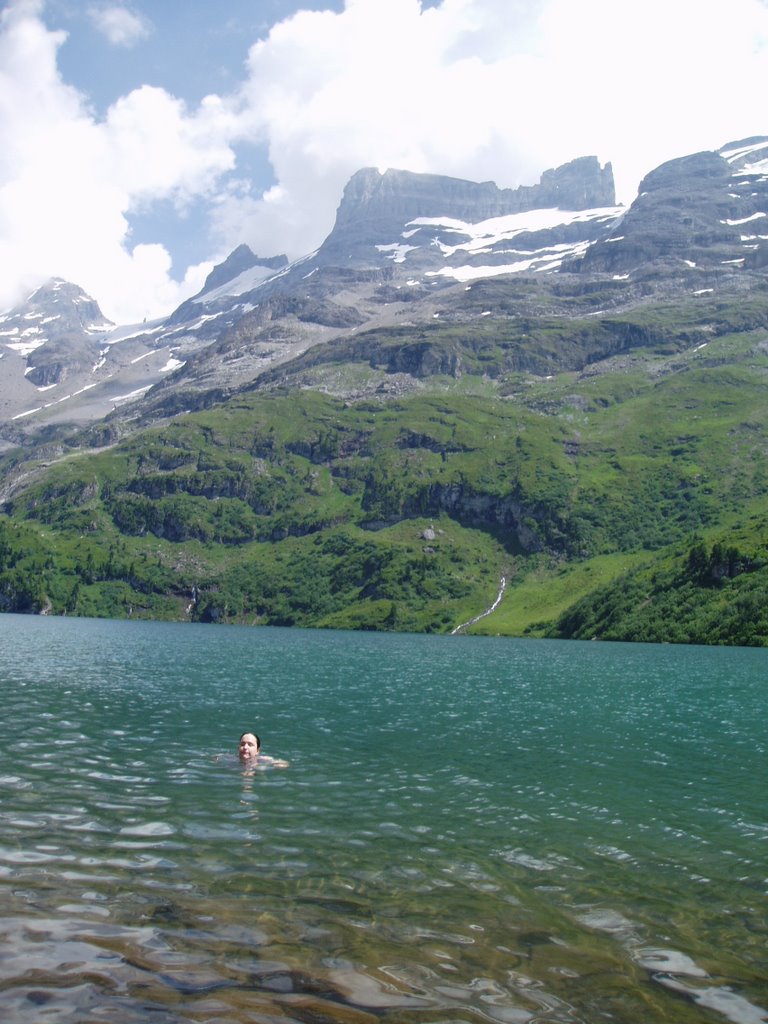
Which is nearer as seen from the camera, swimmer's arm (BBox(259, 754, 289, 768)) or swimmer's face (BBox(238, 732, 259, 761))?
swimmer's face (BBox(238, 732, 259, 761))

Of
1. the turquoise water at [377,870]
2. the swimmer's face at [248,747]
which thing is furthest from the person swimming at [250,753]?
the turquoise water at [377,870]

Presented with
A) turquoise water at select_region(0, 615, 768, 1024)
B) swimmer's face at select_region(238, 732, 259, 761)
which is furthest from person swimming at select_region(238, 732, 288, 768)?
turquoise water at select_region(0, 615, 768, 1024)


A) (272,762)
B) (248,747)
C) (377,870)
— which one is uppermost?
(248,747)

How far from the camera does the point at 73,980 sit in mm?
14320

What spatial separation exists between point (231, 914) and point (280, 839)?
7307mm

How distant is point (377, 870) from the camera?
22953 millimetres

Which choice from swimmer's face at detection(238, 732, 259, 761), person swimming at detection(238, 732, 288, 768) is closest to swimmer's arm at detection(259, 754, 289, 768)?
person swimming at detection(238, 732, 288, 768)

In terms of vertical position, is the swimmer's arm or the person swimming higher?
the person swimming

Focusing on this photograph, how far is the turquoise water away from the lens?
14820mm

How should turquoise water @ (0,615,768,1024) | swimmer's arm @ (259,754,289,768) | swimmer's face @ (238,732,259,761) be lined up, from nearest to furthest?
turquoise water @ (0,615,768,1024) < swimmer's face @ (238,732,259,761) < swimmer's arm @ (259,754,289,768)

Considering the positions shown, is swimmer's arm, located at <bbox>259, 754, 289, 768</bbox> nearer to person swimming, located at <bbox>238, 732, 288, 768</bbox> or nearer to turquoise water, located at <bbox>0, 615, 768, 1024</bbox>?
person swimming, located at <bbox>238, 732, 288, 768</bbox>

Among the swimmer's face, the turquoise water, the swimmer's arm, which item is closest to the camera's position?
the turquoise water

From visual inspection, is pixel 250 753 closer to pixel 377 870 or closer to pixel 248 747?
pixel 248 747

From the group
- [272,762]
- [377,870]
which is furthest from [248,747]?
[377,870]
